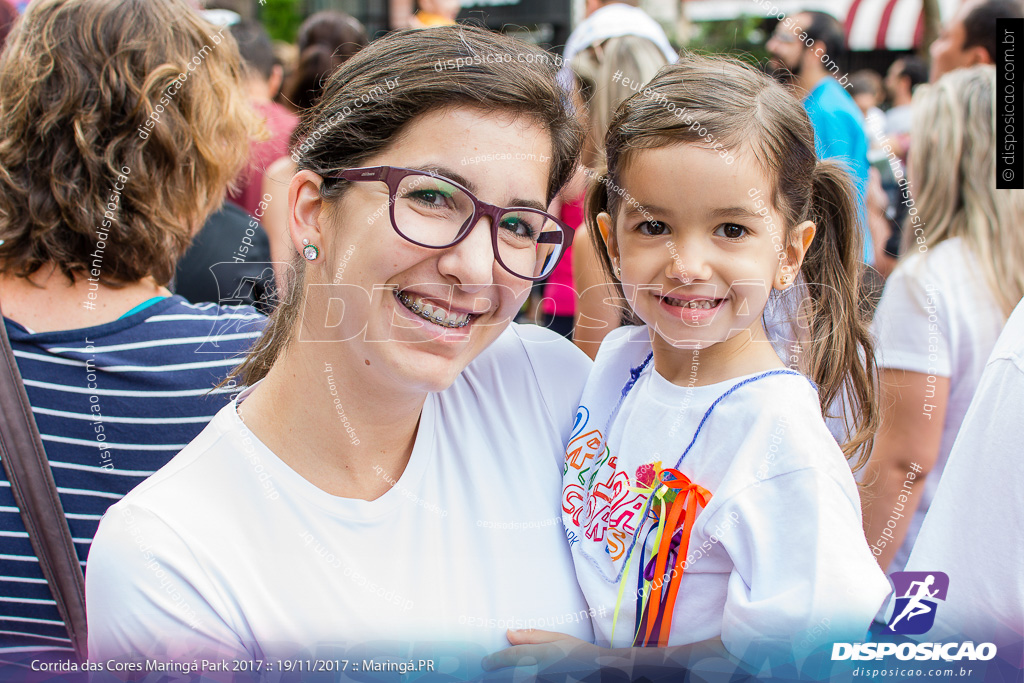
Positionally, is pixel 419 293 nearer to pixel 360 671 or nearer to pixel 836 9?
pixel 360 671

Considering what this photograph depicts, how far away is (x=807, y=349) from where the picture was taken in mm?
1574

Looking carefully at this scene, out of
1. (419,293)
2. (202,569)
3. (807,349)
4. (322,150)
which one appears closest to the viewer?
(202,569)

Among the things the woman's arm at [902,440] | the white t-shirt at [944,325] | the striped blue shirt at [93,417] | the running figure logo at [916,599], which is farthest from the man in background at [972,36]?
the striped blue shirt at [93,417]

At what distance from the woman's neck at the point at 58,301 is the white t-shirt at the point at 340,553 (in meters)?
0.45

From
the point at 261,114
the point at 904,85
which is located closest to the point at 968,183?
the point at 261,114

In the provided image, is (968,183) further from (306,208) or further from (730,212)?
(306,208)

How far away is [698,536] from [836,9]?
586 inches

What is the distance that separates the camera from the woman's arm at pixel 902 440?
7.09 ft

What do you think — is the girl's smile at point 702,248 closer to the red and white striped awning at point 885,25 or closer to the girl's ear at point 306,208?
the girl's ear at point 306,208

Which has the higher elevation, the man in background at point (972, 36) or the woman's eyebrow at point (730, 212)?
the man in background at point (972, 36)

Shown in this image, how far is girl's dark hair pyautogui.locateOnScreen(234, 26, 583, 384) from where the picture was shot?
4.27 feet

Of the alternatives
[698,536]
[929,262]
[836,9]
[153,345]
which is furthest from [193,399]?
[836,9]

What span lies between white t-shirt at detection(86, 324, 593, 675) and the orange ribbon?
0.14m

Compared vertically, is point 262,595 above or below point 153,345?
below
